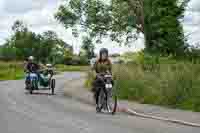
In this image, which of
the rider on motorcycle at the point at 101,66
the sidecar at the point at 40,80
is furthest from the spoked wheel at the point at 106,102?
the sidecar at the point at 40,80

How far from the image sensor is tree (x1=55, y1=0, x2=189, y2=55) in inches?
1927

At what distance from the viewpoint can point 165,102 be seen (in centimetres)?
1800

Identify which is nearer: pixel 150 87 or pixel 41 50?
pixel 150 87

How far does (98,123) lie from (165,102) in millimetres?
5147

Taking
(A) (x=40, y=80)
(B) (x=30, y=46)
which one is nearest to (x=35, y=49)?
(B) (x=30, y=46)

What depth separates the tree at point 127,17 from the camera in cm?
4894

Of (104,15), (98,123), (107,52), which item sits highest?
(104,15)

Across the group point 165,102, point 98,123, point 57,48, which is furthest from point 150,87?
point 57,48

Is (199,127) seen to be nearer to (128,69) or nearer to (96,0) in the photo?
(128,69)

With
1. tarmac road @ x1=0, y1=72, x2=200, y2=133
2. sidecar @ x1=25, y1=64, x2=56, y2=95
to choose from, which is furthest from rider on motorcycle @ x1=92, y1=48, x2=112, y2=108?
sidecar @ x1=25, y1=64, x2=56, y2=95

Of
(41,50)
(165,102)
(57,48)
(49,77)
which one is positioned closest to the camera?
(165,102)

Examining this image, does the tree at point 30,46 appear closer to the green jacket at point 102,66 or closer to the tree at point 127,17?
the tree at point 127,17

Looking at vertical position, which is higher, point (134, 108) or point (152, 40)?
point (152, 40)

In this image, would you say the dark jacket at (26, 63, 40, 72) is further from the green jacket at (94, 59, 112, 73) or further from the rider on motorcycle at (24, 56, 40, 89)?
the green jacket at (94, 59, 112, 73)
